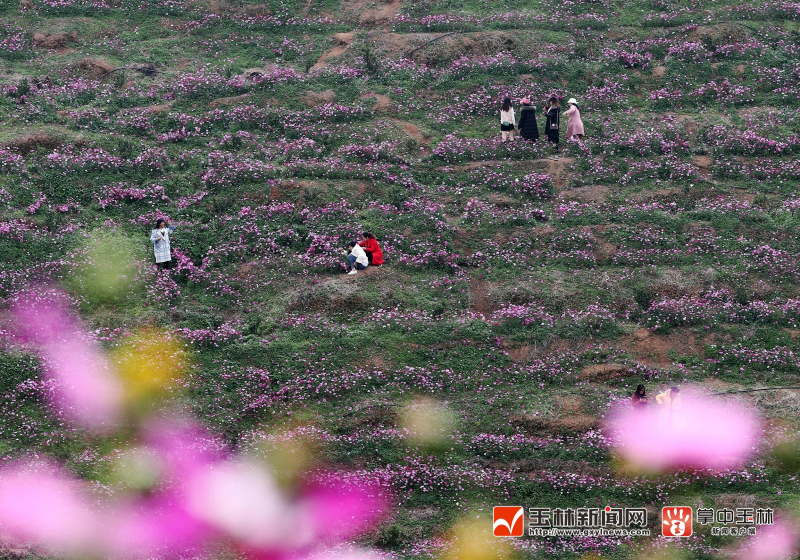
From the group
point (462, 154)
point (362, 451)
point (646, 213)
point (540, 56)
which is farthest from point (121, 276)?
point (540, 56)

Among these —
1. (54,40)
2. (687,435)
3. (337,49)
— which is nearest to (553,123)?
(337,49)

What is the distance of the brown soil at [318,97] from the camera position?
119 feet

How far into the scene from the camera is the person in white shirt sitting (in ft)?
95.3

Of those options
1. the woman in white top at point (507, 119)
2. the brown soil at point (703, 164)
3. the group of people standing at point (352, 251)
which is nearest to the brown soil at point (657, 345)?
the group of people standing at point (352, 251)

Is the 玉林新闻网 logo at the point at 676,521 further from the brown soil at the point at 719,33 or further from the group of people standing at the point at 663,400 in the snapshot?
the brown soil at the point at 719,33

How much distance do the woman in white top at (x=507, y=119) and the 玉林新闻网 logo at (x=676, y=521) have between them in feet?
50.1

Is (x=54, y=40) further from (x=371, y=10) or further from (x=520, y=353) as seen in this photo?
(x=520, y=353)

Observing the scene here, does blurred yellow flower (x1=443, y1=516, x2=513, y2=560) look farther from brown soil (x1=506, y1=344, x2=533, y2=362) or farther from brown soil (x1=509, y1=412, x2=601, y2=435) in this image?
brown soil (x1=506, y1=344, x2=533, y2=362)

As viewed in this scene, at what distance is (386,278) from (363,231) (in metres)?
2.17

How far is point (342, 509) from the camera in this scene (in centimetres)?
2309

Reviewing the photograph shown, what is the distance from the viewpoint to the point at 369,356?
26.6 meters

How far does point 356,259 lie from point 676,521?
37.4ft

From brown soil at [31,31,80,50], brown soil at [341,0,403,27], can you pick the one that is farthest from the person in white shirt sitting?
brown soil at [31,31,80,50]

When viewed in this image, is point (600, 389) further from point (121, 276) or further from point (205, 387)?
point (121, 276)
